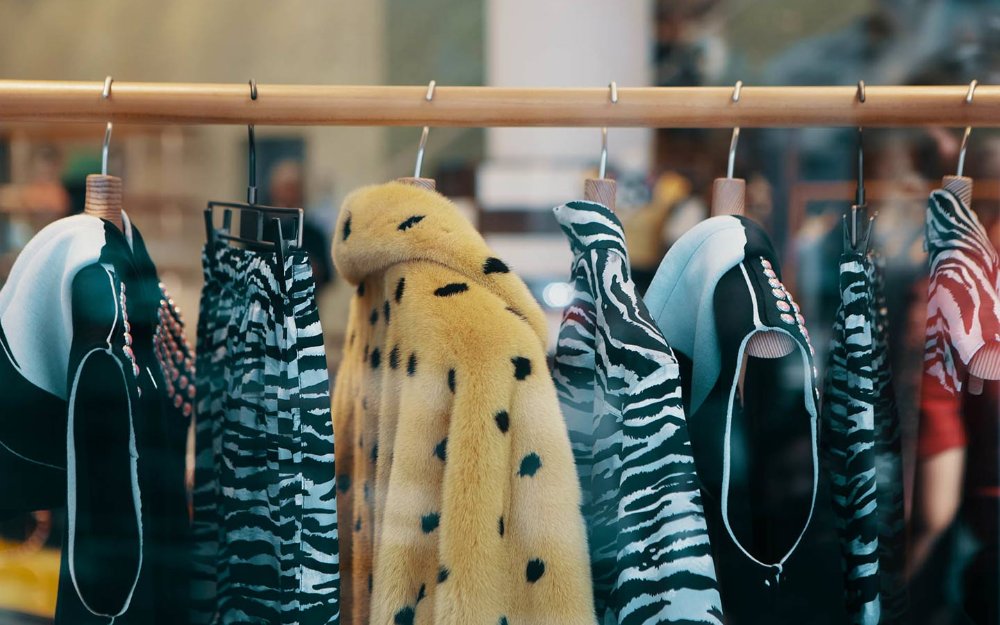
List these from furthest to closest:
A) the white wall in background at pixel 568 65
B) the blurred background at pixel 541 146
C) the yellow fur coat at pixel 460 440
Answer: the white wall in background at pixel 568 65
the blurred background at pixel 541 146
the yellow fur coat at pixel 460 440

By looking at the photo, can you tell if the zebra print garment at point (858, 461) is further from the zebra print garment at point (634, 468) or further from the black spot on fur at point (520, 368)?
the black spot on fur at point (520, 368)

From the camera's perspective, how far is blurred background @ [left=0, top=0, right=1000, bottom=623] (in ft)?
3.19

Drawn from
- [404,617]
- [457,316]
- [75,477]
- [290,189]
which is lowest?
[404,617]

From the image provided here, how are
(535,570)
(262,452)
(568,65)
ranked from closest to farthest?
(535,570)
(262,452)
(568,65)

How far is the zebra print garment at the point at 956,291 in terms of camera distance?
67 centimetres

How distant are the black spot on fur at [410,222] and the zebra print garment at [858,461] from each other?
36 cm

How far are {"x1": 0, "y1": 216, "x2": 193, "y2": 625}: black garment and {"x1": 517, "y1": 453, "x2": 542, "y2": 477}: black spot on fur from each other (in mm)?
306

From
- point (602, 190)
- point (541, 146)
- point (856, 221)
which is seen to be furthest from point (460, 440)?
point (541, 146)

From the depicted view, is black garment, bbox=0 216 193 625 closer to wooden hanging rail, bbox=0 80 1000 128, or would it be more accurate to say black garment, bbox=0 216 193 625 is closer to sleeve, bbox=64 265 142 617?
sleeve, bbox=64 265 142 617

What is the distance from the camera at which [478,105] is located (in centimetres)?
70

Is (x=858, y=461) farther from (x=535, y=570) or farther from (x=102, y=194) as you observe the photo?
(x=102, y=194)

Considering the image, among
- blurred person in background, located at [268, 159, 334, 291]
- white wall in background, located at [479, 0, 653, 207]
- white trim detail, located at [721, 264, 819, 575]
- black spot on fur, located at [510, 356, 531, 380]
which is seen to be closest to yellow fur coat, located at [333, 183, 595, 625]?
black spot on fur, located at [510, 356, 531, 380]

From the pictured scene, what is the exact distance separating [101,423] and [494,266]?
1.08 feet

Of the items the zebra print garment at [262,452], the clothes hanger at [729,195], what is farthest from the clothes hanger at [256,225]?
the clothes hanger at [729,195]
